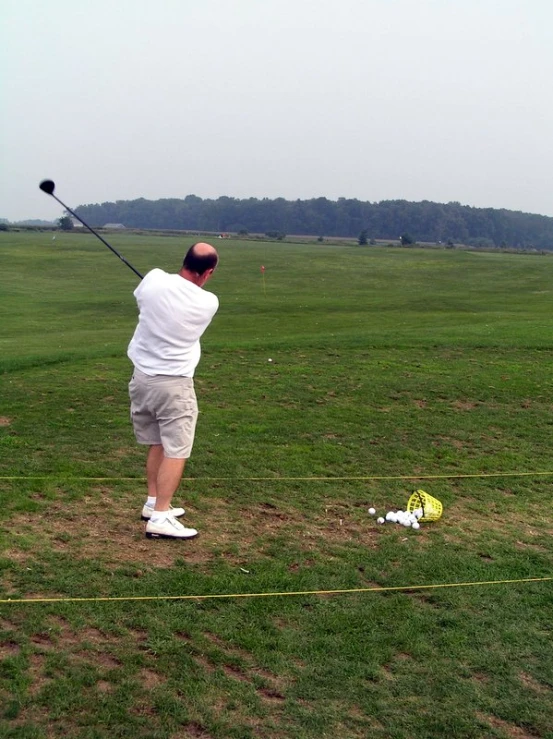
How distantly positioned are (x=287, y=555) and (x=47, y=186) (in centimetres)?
370

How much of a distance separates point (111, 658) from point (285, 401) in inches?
277

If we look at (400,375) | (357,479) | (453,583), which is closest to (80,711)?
(453,583)

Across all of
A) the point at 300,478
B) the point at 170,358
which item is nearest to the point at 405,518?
the point at 300,478

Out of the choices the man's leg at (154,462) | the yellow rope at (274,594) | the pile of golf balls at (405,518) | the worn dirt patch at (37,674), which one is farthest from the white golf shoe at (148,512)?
the worn dirt patch at (37,674)

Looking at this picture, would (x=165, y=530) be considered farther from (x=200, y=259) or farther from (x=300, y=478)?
(x=300, y=478)

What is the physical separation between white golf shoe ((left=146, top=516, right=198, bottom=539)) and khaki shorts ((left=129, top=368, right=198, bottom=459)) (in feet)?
1.57

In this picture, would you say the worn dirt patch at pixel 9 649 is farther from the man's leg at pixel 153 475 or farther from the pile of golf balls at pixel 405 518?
the pile of golf balls at pixel 405 518

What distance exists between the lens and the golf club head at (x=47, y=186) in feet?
22.4

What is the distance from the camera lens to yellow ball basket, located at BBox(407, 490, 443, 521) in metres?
6.56

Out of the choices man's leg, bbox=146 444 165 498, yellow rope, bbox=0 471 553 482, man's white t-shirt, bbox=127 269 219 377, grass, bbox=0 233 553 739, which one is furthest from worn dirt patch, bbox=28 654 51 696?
yellow rope, bbox=0 471 553 482

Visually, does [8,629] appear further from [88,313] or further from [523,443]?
[88,313]

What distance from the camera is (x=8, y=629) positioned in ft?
14.4

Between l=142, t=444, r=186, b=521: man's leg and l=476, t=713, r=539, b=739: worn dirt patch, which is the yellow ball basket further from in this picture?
l=476, t=713, r=539, b=739: worn dirt patch

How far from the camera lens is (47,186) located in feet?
22.5
